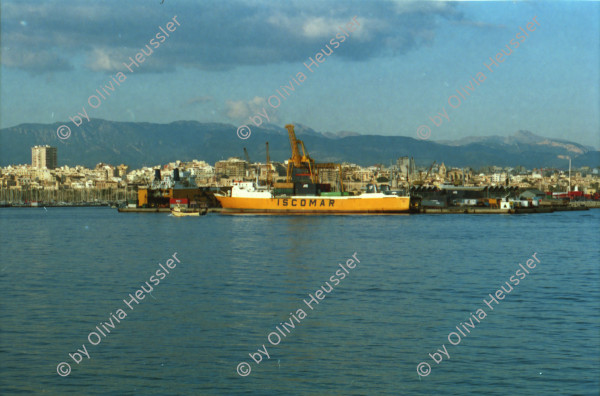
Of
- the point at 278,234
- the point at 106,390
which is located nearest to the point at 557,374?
the point at 106,390

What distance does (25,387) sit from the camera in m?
10.7

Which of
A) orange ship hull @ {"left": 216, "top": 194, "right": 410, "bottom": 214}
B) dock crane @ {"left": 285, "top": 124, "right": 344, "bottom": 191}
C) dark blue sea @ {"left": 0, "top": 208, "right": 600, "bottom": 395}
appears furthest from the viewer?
dock crane @ {"left": 285, "top": 124, "right": 344, "bottom": 191}

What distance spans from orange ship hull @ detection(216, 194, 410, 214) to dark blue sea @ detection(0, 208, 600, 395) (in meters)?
55.5

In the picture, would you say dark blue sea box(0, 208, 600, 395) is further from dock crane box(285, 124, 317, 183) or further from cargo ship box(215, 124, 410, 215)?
dock crane box(285, 124, 317, 183)

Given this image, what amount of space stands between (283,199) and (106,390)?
76.0 metres

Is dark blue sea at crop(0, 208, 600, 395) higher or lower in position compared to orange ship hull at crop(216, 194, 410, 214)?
lower

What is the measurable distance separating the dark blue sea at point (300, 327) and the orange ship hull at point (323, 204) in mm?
55470

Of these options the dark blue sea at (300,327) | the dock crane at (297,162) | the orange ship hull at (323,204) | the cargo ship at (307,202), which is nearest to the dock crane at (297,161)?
the dock crane at (297,162)

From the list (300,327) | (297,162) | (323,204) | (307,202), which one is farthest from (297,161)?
(300,327)

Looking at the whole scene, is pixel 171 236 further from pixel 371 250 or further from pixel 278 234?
pixel 371 250

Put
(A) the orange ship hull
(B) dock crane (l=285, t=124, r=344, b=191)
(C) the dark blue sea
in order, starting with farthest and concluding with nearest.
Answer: (B) dock crane (l=285, t=124, r=344, b=191), (A) the orange ship hull, (C) the dark blue sea

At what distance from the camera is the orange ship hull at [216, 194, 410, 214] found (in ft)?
280

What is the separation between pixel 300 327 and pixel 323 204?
2824 inches

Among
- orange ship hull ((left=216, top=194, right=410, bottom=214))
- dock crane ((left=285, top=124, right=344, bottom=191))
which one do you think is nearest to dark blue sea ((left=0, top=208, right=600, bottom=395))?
orange ship hull ((left=216, top=194, right=410, bottom=214))
